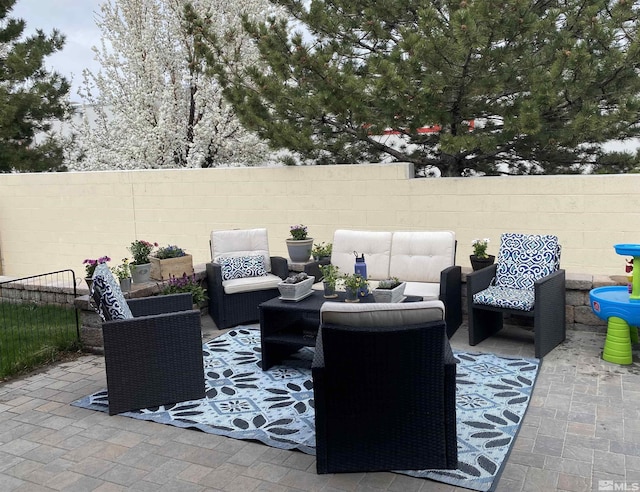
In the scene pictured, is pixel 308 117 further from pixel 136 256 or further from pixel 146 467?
pixel 146 467

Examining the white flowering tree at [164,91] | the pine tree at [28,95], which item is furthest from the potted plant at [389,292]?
the pine tree at [28,95]

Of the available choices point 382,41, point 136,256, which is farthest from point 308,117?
point 136,256

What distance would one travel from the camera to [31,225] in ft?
Result: 31.4

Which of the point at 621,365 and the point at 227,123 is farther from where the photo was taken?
the point at 227,123

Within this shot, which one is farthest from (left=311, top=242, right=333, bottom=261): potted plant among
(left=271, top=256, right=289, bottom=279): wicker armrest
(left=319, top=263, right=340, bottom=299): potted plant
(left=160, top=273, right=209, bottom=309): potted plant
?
(left=319, top=263, right=340, bottom=299): potted plant

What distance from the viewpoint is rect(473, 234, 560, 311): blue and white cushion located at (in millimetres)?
4949

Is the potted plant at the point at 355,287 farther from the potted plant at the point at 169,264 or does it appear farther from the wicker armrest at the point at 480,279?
the potted plant at the point at 169,264

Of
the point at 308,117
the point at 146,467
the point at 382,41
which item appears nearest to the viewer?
the point at 146,467

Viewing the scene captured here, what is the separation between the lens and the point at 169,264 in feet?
18.9

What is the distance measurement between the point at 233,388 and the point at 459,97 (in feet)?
14.2

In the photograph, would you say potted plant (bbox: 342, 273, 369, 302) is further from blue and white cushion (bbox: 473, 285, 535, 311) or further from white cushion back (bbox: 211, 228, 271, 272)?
white cushion back (bbox: 211, 228, 271, 272)

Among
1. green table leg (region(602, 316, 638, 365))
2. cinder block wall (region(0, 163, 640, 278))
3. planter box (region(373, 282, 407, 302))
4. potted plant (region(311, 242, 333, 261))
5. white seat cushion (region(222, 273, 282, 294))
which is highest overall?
cinder block wall (region(0, 163, 640, 278))

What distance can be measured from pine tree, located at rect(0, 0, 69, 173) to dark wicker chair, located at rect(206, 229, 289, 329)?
26.1 ft

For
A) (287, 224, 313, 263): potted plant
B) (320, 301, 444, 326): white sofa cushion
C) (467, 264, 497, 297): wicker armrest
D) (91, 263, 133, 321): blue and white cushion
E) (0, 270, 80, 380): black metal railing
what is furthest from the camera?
(287, 224, 313, 263): potted plant
